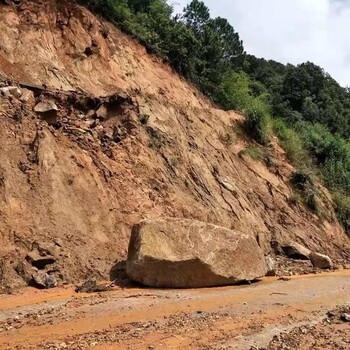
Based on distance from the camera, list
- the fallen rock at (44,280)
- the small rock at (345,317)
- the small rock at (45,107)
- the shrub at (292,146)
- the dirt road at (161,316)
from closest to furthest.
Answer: the dirt road at (161,316), the small rock at (345,317), the fallen rock at (44,280), the small rock at (45,107), the shrub at (292,146)

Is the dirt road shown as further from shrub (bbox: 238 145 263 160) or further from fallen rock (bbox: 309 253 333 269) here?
shrub (bbox: 238 145 263 160)

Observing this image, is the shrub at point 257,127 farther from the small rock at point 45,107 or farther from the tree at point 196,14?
the tree at point 196,14

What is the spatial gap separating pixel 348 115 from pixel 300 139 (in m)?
20.1

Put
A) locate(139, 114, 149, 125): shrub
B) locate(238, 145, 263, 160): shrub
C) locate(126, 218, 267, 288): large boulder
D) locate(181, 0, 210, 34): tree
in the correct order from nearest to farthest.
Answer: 1. locate(126, 218, 267, 288): large boulder
2. locate(139, 114, 149, 125): shrub
3. locate(238, 145, 263, 160): shrub
4. locate(181, 0, 210, 34): tree

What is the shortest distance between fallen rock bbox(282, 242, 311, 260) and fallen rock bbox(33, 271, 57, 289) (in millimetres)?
8397

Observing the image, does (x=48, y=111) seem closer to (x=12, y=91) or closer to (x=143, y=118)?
(x=12, y=91)

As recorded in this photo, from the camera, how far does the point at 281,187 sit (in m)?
19.1

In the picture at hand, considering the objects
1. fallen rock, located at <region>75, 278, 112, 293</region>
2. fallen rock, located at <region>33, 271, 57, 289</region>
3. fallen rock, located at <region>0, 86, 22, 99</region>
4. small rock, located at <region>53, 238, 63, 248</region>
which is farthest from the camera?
fallen rock, located at <region>0, 86, 22, 99</region>

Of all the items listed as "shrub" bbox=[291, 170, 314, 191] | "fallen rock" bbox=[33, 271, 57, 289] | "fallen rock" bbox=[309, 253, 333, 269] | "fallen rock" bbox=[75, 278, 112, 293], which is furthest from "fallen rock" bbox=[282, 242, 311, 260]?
"fallen rock" bbox=[33, 271, 57, 289]

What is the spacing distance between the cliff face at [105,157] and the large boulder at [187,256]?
1176 mm

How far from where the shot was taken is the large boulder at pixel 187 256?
10.1 m

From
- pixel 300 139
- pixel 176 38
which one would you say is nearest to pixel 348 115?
pixel 300 139

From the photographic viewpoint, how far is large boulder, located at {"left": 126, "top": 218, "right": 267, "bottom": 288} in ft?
33.3

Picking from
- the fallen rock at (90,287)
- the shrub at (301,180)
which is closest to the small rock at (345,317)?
the fallen rock at (90,287)
